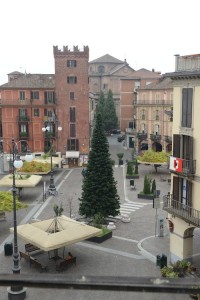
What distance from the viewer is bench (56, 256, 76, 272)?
22.5 m

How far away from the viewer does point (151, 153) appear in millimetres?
55250

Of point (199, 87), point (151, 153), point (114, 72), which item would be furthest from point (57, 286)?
point (114, 72)

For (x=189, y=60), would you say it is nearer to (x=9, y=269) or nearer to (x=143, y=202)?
(x=9, y=269)

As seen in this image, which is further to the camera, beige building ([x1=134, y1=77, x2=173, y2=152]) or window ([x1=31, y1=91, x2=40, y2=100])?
beige building ([x1=134, y1=77, x2=173, y2=152])

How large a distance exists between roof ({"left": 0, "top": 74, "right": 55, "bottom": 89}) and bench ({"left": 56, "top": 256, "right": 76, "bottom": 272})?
43.3m

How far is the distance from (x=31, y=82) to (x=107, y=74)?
168ft

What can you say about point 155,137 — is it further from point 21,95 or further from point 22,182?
point 22,182

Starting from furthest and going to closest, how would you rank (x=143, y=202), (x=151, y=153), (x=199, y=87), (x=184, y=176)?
(x=151, y=153), (x=143, y=202), (x=184, y=176), (x=199, y=87)

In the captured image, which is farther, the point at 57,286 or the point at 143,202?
the point at 143,202

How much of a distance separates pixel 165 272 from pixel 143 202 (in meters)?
19.0

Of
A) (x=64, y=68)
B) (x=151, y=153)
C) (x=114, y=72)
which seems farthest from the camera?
(x=114, y=72)

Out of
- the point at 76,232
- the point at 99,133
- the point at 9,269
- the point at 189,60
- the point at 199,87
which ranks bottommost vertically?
the point at 9,269

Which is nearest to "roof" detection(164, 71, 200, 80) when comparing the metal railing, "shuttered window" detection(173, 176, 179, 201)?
"shuttered window" detection(173, 176, 179, 201)

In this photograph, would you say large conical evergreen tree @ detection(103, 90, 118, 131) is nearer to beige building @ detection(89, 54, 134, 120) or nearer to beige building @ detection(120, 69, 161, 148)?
beige building @ detection(89, 54, 134, 120)
